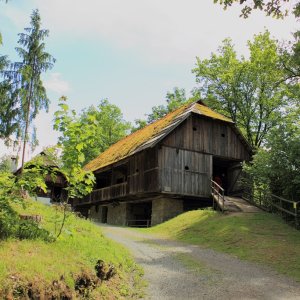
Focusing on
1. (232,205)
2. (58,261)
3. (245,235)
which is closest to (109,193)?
(232,205)

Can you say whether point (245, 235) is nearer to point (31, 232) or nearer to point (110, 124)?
point (31, 232)

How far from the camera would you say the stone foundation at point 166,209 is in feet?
78.9

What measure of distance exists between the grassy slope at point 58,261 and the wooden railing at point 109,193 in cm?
1793

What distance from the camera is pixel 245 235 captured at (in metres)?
15.4

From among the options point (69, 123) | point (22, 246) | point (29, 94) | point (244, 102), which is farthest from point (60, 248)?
point (244, 102)

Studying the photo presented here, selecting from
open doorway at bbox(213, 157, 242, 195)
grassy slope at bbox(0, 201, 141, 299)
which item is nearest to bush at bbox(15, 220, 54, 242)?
grassy slope at bbox(0, 201, 141, 299)

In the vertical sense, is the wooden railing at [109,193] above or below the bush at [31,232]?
above

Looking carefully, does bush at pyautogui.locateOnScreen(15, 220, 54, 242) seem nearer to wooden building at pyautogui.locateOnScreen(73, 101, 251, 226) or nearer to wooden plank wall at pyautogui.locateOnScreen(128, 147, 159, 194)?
wooden building at pyautogui.locateOnScreen(73, 101, 251, 226)

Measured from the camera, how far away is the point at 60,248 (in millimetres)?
7664

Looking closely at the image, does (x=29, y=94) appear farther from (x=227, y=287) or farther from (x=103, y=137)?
(x=103, y=137)

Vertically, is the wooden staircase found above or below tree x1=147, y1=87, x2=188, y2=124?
below

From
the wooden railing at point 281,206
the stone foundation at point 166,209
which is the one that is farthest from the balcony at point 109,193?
the wooden railing at point 281,206

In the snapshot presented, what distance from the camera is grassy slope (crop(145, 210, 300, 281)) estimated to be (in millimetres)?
12234

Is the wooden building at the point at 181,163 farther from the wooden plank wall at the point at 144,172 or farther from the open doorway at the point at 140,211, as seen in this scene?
the open doorway at the point at 140,211
